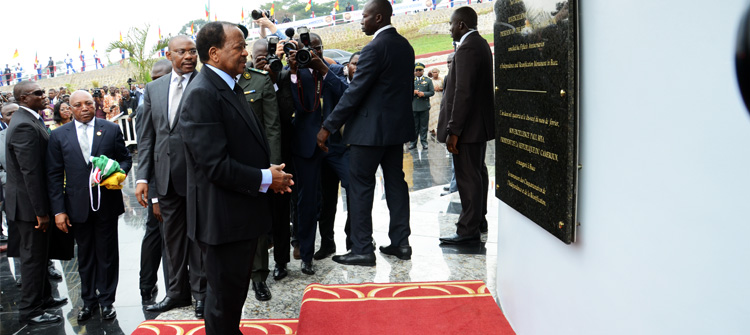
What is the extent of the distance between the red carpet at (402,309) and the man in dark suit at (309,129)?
0.57 meters

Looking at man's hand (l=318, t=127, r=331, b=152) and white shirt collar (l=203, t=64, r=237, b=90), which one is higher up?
white shirt collar (l=203, t=64, r=237, b=90)

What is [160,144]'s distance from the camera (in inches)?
144

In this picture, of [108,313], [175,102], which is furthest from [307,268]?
[175,102]

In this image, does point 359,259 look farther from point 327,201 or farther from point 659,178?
point 659,178

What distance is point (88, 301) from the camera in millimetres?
4074

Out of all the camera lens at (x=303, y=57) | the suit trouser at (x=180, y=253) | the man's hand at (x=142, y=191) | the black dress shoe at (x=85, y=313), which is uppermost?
the camera lens at (x=303, y=57)

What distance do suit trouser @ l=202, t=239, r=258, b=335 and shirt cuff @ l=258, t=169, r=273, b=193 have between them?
27 centimetres

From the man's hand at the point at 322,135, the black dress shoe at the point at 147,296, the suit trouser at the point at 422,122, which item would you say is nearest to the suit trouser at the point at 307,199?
the man's hand at the point at 322,135

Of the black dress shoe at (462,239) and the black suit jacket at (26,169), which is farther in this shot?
the black dress shoe at (462,239)

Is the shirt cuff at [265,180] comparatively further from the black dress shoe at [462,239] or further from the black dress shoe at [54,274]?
the black dress shoe at [54,274]

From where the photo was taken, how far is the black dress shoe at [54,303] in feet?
14.0

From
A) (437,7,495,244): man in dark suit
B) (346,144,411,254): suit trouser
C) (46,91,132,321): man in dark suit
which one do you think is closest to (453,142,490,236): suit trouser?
(437,7,495,244): man in dark suit

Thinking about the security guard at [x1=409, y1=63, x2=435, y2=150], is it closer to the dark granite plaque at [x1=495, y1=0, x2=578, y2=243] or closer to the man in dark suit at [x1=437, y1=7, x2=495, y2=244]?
the man in dark suit at [x1=437, y1=7, x2=495, y2=244]

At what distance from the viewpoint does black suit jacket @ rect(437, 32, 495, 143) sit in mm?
4438
